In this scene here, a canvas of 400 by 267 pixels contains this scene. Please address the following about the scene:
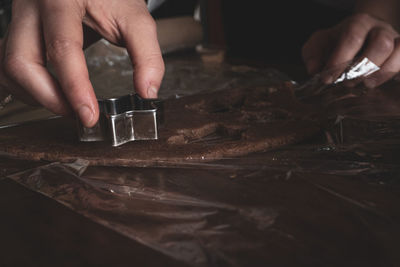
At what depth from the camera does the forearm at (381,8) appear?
133 centimetres

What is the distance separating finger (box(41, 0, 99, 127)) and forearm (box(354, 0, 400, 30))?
3.54 feet

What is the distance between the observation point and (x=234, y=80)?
1.24 m

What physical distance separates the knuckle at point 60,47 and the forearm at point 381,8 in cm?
111

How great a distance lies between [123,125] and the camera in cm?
68

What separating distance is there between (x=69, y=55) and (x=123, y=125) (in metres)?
0.16

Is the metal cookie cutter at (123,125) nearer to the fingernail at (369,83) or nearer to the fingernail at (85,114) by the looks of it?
the fingernail at (85,114)

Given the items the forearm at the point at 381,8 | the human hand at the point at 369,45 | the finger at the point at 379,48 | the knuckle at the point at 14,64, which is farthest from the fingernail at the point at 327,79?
the knuckle at the point at 14,64

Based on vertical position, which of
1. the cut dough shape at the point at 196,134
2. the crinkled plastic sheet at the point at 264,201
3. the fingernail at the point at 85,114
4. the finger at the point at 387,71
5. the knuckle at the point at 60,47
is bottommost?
the crinkled plastic sheet at the point at 264,201

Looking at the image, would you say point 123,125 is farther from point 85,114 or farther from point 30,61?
point 30,61

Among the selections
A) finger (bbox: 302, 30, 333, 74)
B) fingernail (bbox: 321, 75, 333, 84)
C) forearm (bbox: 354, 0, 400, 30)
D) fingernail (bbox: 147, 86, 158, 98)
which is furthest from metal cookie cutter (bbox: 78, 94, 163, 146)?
forearm (bbox: 354, 0, 400, 30)

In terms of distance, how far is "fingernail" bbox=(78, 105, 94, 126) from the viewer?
0.63 meters

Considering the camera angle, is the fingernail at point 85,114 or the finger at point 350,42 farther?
the finger at point 350,42

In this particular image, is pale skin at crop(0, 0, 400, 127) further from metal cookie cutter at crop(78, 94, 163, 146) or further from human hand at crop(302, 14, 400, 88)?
human hand at crop(302, 14, 400, 88)

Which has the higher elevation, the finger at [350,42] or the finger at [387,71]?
the finger at [350,42]
